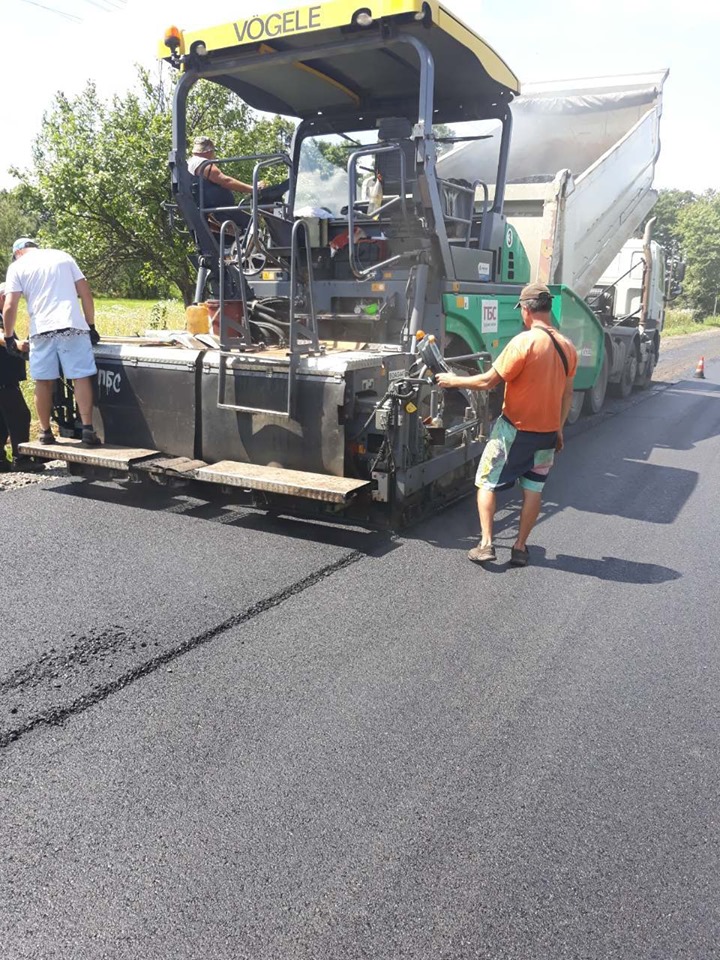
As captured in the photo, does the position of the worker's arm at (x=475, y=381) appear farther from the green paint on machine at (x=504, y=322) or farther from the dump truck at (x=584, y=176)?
the dump truck at (x=584, y=176)

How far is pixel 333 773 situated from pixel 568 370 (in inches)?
120

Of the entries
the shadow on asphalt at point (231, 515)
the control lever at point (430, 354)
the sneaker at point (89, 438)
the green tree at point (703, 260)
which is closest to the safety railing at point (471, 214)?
the control lever at point (430, 354)

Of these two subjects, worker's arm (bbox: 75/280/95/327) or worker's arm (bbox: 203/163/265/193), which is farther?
worker's arm (bbox: 203/163/265/193)

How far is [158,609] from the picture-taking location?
4125 mm

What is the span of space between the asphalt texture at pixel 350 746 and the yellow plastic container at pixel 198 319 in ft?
6.42

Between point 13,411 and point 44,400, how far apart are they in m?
0.80

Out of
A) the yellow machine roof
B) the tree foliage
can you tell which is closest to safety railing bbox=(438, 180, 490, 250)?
the yellow machine roof

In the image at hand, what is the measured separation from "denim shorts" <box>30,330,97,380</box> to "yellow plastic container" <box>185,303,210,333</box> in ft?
2.84

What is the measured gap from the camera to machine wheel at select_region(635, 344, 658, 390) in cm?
1330

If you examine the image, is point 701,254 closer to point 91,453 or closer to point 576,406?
point 576,406

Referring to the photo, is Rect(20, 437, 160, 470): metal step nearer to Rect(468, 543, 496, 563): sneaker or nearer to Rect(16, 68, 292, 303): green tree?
Rect(468, 543, 496, 563): sneaker

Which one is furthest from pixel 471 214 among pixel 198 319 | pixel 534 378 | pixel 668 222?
pixel 668 222

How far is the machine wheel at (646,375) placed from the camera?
1330cm

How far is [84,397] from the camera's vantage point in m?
6.11
